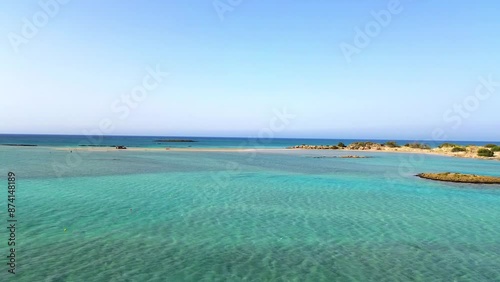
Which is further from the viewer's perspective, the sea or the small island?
the small island

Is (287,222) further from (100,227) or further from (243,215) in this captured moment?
(100,227)

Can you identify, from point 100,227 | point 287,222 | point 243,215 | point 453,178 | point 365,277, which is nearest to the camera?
point 365,277

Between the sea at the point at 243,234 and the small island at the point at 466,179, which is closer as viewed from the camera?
the sea at the point at 243,234

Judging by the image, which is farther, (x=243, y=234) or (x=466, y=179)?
(x=466, y=179)

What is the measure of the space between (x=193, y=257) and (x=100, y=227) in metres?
6.45

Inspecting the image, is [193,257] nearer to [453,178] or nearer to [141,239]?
[141,239]

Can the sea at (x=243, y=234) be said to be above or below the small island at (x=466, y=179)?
below

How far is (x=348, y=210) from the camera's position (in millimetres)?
23125

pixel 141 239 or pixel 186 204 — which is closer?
pixel 141 239

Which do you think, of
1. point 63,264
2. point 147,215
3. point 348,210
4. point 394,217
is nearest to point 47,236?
point 63,264

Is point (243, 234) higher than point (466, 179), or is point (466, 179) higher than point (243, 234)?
point (466, 179)

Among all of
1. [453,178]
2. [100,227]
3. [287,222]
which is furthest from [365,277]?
[453,178]

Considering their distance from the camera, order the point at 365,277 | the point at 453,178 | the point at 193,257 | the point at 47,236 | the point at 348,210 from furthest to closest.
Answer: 1. the point at 453,178
2. the point at 348,210
3. the point at 47,236
4. the point at 193,257
5. the point at 365,277

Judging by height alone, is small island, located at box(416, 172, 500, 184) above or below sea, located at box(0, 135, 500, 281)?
above
